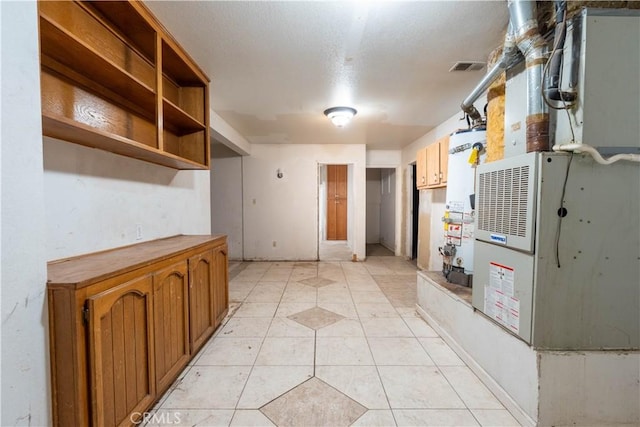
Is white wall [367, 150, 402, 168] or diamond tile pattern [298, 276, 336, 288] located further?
white wall [367, 150, 402, 168]

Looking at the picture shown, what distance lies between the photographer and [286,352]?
214 centimetres

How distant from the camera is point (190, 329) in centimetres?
194

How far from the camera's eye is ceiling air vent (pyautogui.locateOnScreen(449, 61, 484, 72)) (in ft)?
7.25

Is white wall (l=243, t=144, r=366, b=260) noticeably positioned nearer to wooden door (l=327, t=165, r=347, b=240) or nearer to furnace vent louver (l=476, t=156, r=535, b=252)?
wooden door (l=327, t=165, r=347, b=240)

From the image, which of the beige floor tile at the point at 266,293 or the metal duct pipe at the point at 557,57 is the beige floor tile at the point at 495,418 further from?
the beige floor tile at the point at 266,293

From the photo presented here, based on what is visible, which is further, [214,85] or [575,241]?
[214,85]

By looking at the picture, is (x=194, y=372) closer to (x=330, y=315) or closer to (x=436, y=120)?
(x=330, y=315)

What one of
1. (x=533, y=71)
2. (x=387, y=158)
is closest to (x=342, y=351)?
(x=533, y=71)

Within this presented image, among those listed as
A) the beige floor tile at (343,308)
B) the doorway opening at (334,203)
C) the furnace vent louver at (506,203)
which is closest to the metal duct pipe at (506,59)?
the furnace vent louver at (506,203)

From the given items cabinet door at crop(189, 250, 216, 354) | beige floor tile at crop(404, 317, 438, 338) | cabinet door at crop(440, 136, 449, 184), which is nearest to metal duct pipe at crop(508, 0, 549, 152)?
beige floor tile at crop(404, 317, 438, 338)

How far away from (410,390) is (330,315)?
1.24 metres

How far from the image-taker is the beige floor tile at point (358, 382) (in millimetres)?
1606

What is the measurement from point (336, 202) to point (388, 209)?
1818mm

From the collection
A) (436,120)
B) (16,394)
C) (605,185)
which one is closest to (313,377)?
(16,394)
